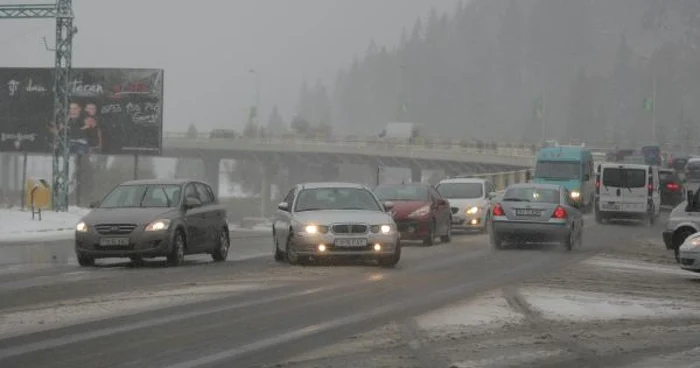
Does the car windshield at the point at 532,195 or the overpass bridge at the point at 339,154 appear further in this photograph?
the overpass bridge at the point at 339,154

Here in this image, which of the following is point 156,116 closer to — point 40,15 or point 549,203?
point 40,15

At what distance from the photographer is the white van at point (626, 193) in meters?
40.9

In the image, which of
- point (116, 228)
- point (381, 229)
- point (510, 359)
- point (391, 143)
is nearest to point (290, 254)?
point (381, 229)

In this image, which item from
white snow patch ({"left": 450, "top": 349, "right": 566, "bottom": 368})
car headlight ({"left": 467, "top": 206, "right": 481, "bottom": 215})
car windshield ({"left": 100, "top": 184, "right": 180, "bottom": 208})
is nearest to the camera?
white snow patch ({"left": 450, "top": 349, "right": 566, "bottom": 368})

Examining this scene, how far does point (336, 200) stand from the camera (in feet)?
68.2

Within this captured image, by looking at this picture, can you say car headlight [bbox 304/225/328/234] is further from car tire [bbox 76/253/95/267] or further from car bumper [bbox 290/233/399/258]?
car tire [bbox 76/253/95/267]

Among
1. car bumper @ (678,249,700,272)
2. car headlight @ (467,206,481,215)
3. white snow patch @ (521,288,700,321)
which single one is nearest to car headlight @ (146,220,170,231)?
white snow patch @ (521,288,700,321)

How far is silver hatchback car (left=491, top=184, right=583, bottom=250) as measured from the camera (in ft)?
85.0

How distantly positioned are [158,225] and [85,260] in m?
1.50

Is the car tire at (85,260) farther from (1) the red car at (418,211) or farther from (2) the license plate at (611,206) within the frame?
(2) the license plate at (611,206)

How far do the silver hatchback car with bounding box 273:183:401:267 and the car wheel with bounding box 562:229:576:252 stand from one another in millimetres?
6862

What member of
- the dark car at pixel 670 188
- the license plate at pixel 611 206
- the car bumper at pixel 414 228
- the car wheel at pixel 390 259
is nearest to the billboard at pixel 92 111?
the license plate at pixel 611 206

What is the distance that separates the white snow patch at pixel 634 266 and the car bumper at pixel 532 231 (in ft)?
8.04

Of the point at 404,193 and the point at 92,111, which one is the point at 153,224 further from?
the point at 92,111
